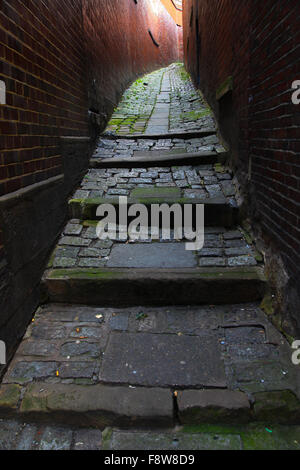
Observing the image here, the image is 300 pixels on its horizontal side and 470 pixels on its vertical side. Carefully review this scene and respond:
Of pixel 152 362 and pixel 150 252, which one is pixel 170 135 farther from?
pixel 152 362

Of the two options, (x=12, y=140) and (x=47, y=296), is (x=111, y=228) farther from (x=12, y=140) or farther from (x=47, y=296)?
(x=12, y=140)

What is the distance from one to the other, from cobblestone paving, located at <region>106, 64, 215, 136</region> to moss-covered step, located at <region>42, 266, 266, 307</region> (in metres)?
3.95

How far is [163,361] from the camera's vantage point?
219 centimetres

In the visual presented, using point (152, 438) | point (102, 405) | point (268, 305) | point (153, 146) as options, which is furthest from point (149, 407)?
point (153, 146)

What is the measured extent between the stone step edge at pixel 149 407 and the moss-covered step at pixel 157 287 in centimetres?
90

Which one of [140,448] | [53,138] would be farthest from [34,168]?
[140,448]

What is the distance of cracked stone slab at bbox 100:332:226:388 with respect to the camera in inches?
80.5

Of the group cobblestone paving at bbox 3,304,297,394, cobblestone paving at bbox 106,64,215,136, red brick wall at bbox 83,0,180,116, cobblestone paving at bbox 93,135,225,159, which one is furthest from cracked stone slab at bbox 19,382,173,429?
cobblestone paving at bbox 106,64,215,136

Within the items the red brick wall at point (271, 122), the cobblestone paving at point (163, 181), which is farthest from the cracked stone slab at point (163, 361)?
the cobblestone paving at point (163, 181)

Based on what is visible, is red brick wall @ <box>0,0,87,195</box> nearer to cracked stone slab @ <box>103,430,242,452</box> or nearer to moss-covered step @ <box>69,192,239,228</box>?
moss-covered step @ <box>69,192,239,228</box>

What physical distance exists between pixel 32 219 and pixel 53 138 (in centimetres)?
107

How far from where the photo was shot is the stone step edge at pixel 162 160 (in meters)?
4.79

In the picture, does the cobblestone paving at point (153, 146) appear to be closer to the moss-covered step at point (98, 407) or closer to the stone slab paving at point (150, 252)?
the stone slab paving at point (150, 252)

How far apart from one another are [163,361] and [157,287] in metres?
0.69
